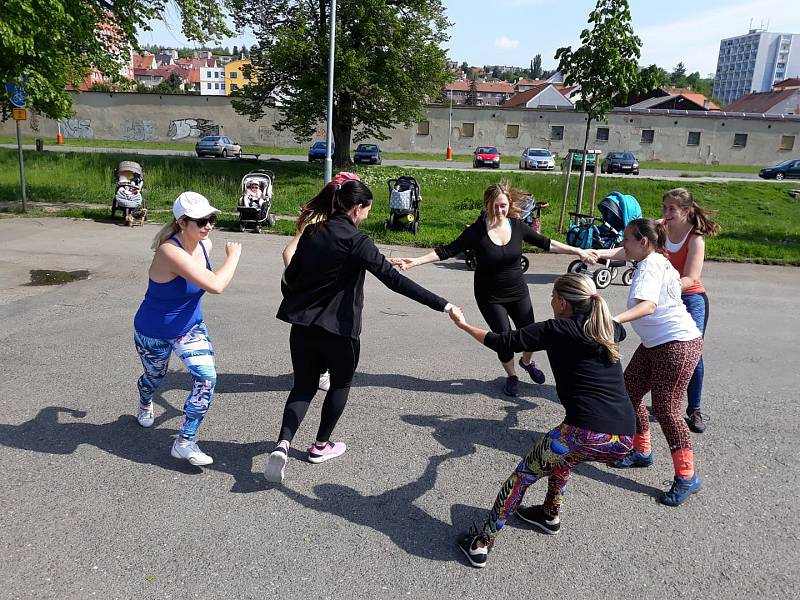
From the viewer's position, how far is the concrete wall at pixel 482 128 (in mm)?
47344

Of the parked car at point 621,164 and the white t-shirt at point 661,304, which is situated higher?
the parked car at point 621,164

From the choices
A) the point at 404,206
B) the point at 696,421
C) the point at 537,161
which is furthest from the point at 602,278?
the point at 537,161

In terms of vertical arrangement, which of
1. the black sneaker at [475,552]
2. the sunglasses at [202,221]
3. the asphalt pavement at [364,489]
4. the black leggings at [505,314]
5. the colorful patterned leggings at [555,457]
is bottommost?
the asphalt pavement at [364,489]

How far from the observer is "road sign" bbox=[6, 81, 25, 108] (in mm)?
13258

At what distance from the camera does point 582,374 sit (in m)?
3.31

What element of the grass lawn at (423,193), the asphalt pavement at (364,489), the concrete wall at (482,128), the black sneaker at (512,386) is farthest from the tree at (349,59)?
the concrete wall at (482,128)

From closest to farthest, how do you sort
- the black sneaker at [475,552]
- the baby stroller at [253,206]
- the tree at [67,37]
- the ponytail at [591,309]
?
1. the ponytail at [591,309]
2. the black sneaker at [475,552]
3. the tree at [67,37]
4. the baby stroller at [253,206]

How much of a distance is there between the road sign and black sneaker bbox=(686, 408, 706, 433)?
1395cm

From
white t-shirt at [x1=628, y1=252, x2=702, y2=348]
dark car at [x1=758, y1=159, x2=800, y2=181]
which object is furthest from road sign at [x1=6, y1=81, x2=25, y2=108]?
dark car at [x1=758, y1=159, x2=800, y2=181]

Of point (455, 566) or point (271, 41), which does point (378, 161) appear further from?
point (455, 566)

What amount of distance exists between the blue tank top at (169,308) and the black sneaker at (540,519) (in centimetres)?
240

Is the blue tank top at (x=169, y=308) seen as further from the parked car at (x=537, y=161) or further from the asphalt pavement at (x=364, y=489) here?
the parked car at (x=537, y=161)

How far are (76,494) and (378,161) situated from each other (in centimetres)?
3341

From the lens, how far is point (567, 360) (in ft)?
10.9
